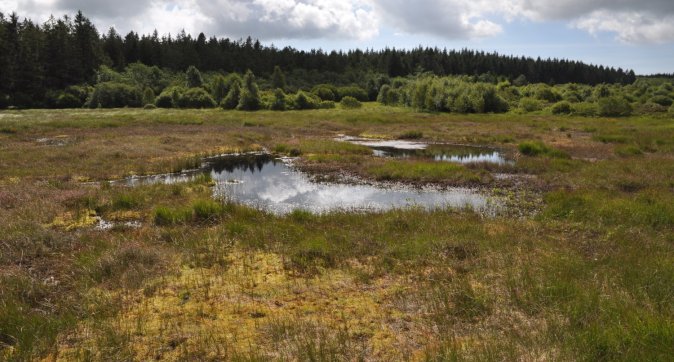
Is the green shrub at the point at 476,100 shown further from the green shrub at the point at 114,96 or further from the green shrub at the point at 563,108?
the green shrub at the point at 114,96

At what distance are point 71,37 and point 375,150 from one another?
90.8 meters

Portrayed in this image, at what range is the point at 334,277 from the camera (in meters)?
10.9

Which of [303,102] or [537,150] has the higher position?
[303,102]

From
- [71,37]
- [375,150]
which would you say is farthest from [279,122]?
[71,37]

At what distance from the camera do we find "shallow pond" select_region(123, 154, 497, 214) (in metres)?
19.6

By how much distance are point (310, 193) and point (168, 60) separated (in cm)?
11519

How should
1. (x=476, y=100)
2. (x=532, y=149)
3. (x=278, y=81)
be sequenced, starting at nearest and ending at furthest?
(x=532, y=149) < (x=476, y=100) < (x=278, y=81)

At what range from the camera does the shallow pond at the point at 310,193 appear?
1961cm

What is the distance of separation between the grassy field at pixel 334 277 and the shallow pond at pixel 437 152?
1189cm

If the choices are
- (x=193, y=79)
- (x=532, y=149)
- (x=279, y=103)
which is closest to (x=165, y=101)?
(x=193, y=79)

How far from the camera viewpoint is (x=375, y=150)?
4031 cm

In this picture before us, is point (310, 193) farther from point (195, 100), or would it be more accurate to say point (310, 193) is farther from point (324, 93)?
point (324, 93)

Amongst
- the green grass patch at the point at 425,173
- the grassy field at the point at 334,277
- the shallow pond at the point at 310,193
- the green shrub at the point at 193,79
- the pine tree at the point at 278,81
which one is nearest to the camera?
the grassy field at the point at 334,277

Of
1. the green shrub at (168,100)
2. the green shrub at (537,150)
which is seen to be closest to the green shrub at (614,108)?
the green shrub at (537,150)
